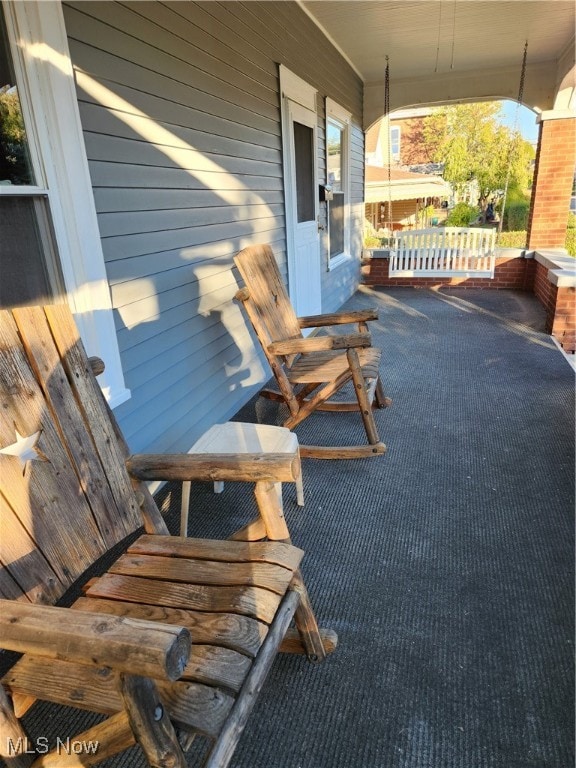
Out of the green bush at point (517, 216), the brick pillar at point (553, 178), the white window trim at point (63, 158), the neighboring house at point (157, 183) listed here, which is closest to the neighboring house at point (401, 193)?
the green bush at point (517, 216)

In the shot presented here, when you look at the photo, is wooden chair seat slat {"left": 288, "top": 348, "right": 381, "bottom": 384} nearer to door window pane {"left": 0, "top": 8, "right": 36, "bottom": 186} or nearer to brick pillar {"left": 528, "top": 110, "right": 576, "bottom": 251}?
door window pane {"left": 0, "top": 8, "right": 36, "bottom": 186}

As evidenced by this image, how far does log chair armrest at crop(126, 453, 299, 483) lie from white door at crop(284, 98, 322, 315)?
9.48 ft

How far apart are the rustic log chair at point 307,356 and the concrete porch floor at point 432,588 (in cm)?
12

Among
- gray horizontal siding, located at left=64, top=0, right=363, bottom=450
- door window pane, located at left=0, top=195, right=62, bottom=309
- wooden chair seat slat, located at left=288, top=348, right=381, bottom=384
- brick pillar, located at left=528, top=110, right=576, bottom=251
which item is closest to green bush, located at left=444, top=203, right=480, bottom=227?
brick pillar, located at left=528, top=110, right=576, bottom=251

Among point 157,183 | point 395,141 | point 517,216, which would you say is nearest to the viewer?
point 157,183

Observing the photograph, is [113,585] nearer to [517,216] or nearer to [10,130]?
[10,130]

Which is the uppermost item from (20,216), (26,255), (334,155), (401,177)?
(401,177)

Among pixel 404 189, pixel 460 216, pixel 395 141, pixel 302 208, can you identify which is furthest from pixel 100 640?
pixel 395 141

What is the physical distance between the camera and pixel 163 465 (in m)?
1.26

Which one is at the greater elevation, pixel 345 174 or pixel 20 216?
pixel 345 174

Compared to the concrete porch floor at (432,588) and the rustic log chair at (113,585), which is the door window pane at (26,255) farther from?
the concrete porch floor at (432,588)

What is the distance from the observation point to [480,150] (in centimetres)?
1545

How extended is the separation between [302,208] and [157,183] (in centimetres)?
243

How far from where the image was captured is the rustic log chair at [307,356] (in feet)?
7.79
